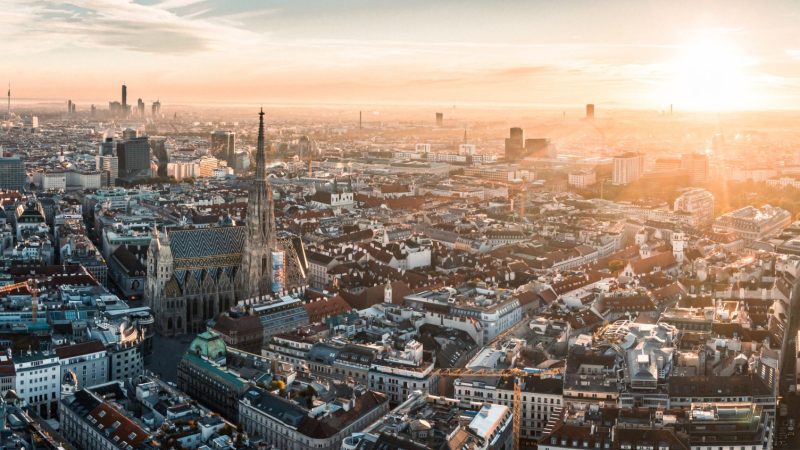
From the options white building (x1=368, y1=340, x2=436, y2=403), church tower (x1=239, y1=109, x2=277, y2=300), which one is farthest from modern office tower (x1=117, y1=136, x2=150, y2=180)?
white building (x1=368, y1=340, x2=436, y2=403)

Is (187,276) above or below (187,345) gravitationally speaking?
above

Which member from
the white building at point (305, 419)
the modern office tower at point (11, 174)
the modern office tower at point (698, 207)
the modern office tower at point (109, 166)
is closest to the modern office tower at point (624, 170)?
the modern office tower at point (698, 207)

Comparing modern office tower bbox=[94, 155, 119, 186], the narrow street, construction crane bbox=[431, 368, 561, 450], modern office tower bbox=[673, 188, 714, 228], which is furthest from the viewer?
modern office tower bbox=[94, 155, 119, 186]

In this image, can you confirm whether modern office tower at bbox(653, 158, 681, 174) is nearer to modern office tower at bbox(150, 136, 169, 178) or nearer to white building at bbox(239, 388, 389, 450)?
modern office tower at bbox(150, 136, 169, 178)

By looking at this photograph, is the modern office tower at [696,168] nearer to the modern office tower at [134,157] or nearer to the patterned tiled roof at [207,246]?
the modern office tower at [134,157]

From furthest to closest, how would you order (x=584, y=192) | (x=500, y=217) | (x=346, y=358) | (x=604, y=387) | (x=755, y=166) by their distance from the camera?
(x=755, y=166), (x=584, y=192), (x=500, y=217), (x=346, y=358), (x=604, y=387)

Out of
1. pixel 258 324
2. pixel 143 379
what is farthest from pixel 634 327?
pixel 143 379

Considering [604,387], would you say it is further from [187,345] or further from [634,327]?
[187,345]
